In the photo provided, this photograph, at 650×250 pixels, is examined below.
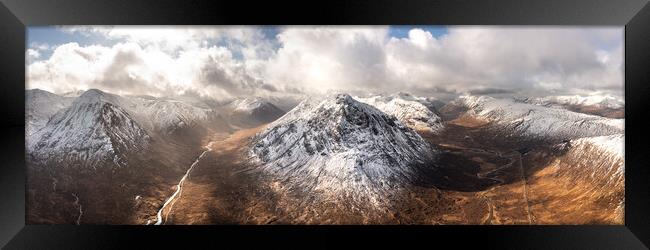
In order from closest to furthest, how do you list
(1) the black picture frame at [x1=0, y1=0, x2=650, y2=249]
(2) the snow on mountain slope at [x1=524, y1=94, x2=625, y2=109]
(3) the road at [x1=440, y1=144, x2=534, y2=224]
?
(1) the black picture frame at [x1=0, y1=0, x2=650, y2=249] → (2) the snow on mountain slope at [x1=524, y1=94, x2=625, y2=109] → (3) the road at [x1=440, y1=144, x2=534, y2=224]

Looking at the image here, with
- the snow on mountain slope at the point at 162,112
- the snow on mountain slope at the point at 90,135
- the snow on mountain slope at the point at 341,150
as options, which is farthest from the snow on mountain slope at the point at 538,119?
the snow on mountain slope at the point at 90,135

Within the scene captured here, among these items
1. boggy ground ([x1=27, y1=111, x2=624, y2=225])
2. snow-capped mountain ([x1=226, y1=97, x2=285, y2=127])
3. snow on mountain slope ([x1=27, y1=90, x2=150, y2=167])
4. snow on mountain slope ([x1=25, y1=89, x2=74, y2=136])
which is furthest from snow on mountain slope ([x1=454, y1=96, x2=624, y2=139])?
snow on mountain slope ([x1=25, y1=89, x2=74, y2=136])

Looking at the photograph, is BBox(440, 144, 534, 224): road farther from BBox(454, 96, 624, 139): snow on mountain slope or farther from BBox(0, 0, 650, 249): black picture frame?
BBox(454, 96, 624, 139): snow on mountain slope

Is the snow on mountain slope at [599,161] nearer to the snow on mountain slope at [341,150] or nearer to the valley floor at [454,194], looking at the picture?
the valley floor at [454,194]

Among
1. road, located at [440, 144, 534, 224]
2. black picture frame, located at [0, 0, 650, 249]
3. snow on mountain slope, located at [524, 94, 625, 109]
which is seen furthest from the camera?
road, located at [440, 144, 534, 224]

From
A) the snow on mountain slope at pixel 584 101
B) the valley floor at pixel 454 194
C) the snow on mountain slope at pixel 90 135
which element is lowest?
the valley floor at pixel 454 194

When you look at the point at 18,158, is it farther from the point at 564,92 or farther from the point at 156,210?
the point at 564,92
